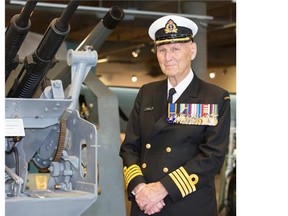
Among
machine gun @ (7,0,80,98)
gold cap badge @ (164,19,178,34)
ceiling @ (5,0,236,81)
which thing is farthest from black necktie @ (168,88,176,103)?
ceiling @ (5,0,236,81)

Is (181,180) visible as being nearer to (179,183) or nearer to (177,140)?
(179,183)

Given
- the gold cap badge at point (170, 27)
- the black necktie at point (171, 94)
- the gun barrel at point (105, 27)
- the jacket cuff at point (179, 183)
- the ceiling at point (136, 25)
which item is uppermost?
the ceiling at point (136, 25)

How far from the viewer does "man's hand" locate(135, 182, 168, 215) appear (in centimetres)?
255

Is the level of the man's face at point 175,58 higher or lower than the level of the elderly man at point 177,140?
higher

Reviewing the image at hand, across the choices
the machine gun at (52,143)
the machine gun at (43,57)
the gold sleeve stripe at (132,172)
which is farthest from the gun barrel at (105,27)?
the gold sleeve stripe at (132,172)

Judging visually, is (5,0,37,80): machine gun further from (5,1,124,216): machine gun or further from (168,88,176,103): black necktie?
(168,88,176,103): black necktie

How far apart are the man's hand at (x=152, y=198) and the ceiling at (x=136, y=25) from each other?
3967 millimetres

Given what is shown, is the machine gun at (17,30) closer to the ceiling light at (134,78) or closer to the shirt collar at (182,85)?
→ the shirt collar at (182,85)

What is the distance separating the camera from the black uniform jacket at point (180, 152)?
2572 mm

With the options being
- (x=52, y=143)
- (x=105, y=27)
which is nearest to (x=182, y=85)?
(x=52, y=143)

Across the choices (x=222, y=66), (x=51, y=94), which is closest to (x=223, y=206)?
(x=51, y=94)
